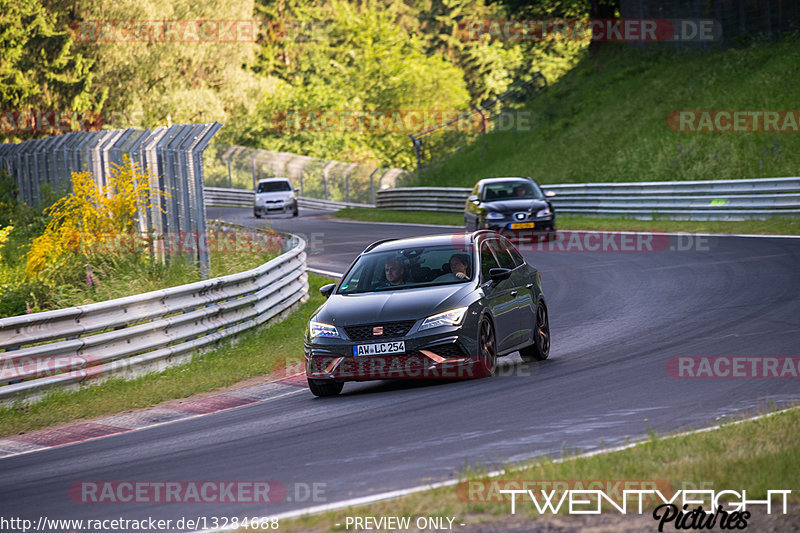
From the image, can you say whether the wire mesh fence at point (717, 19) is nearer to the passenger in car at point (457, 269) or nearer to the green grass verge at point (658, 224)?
the green grass verge at point (658, 224)

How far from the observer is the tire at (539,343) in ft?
41.5

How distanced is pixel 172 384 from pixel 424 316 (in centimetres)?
352

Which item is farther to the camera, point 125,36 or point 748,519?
point 125,36

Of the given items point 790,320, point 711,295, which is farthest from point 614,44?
point 790,320

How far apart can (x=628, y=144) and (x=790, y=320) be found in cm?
2692

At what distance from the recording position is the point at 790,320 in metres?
13.6

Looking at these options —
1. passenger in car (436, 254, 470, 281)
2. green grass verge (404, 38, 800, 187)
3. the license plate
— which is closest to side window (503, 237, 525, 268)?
passenger in car (436, 254, 470, 281)

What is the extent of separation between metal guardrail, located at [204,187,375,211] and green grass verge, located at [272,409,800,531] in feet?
162

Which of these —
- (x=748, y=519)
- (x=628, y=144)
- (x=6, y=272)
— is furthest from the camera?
(x=628, y=144)

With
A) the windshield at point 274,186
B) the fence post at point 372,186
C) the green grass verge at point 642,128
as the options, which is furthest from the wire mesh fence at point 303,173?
the windshield at point 274,186

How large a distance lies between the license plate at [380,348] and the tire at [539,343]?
2.23 m

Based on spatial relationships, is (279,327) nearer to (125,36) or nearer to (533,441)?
(533,441)

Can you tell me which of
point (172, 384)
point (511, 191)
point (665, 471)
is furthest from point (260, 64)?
point (665, 471)

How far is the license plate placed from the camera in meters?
10.8
